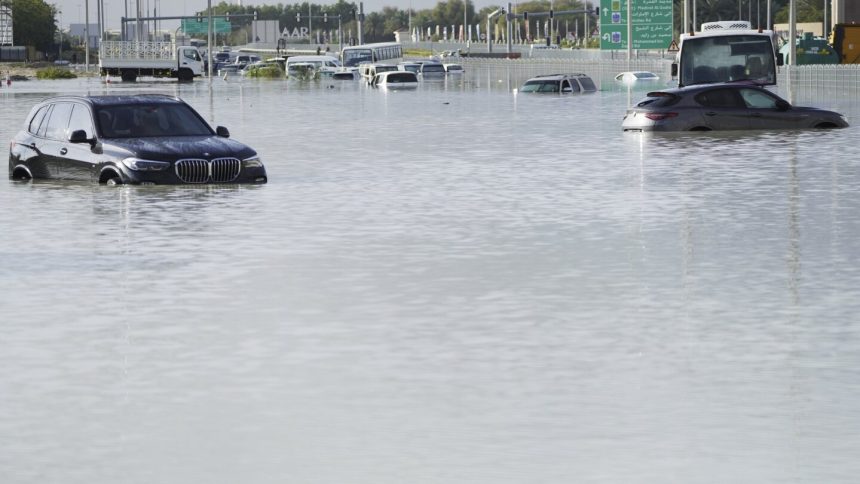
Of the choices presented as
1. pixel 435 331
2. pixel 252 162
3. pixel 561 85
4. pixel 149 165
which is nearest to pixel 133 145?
pixel 149 165

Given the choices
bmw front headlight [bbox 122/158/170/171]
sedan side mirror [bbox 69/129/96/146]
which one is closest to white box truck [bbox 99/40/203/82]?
sedan side mirror [bbox 69/129/96/146]

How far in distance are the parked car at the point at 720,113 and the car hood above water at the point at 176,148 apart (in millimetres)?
15727

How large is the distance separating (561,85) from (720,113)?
33437 mm

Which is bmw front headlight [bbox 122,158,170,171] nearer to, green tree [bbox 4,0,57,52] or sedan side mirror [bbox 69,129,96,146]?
sedan side mirror [bbox 69,129,96,146]

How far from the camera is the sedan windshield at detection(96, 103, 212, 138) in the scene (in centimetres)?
2344

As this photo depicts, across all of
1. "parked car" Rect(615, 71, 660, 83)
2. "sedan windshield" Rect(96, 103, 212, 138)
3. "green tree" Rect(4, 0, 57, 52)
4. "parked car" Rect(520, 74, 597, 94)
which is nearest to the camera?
"sedan windshield" Rect(96, 103, 212, 138)

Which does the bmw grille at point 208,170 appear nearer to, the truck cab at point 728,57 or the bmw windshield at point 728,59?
the truck cab at point 728,57

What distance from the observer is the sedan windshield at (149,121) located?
23438 mm

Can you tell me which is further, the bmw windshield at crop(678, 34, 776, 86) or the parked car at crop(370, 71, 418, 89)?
the parked car at crop(370, 71, 418, 89)

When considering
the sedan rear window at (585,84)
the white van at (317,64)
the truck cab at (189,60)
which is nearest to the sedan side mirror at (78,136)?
the sedan rear window at (585,84)

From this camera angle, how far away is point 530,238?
16766 mm

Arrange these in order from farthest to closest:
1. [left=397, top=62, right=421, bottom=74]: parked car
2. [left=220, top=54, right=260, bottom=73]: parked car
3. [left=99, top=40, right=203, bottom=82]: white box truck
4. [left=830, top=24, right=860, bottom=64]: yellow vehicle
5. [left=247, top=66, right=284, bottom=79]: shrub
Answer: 1. [left=220, top=54, right=260, bottom=73]: parked car
2. [left=247, top=66, right=284, bottom=79]: shrub
3. [left=397, top=62, right=421, bottom=74]: parked car
4. [left=99, top=40, right=203, bottom=82]: white box truck
5. [left=830, top=24, right=860, bottom=64]: yellow vehicle

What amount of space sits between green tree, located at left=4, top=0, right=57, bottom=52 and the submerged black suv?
6176 inches

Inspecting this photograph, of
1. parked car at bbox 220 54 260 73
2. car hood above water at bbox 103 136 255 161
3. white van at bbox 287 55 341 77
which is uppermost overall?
parked car at bbox 220 54 260 73
